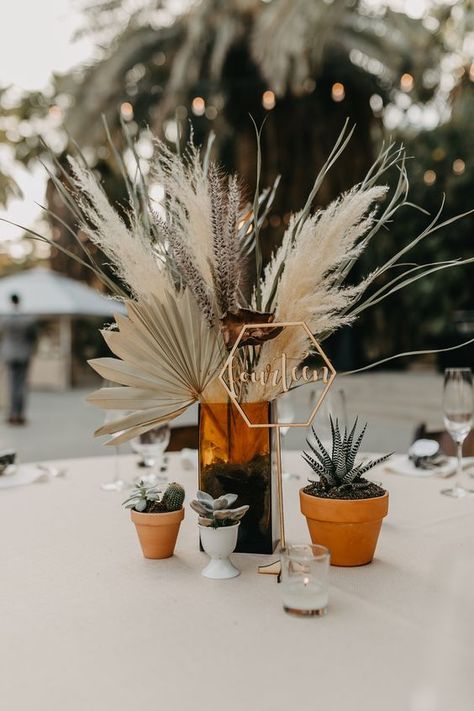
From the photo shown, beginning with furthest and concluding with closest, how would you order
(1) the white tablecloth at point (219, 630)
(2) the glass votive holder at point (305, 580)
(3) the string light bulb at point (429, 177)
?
(3) the string light bulb at point (429, 177) < (2) the glass votive holder at point (305, 580) < (1) the white tablecloth at point (219, 630)

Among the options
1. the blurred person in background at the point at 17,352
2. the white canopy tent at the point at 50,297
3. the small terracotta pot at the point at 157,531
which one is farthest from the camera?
the white canopy tent at the point at 50,297

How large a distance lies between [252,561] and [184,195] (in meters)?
0.60

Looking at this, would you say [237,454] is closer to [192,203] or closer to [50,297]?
[192,203]

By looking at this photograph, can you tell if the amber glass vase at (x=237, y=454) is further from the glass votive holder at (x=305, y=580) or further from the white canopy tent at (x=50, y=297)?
the white canopy tent at (x=50, y=297)

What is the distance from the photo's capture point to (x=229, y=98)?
30.5 feet

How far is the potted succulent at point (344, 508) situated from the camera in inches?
41.8

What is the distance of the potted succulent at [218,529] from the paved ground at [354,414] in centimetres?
379

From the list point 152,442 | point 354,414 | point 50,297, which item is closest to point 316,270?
point 152,442

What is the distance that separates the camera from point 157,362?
1135 millimetres

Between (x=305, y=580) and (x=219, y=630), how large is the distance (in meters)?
0.13

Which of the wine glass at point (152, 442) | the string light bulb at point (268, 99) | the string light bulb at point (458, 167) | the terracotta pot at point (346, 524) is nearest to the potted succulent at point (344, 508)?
the terracotta pot at point (346, 524)

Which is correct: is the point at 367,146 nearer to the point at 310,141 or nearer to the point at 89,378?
the point at 310,141

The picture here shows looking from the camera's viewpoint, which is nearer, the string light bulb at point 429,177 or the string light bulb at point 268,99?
the string light bulb at point 268,99

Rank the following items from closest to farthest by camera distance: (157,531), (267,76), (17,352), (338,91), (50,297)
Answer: (157,531), (267,76), (17,352), (338,91), (50,297)
